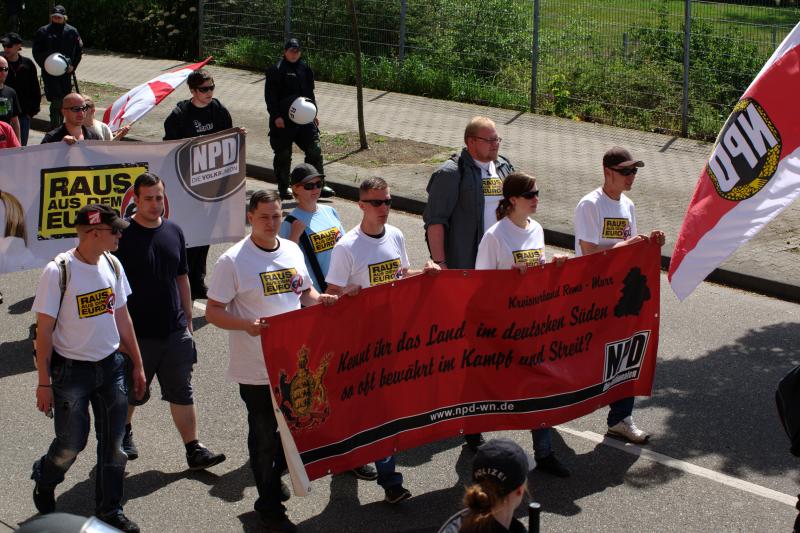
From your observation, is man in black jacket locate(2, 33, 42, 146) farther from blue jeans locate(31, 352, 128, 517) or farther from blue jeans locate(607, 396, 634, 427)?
blue jeans locate(607, 396, 634, 427)

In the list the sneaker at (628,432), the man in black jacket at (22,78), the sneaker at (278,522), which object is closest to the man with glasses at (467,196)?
the sneaker at (628,432)

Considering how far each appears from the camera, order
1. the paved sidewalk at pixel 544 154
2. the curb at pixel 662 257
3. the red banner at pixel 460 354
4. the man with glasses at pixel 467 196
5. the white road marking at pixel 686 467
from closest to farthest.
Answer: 1. the red banner at pixel 460 354
2. the white road marking at pixel 686 467
3. the man with glasses at pixel 467 196
4. the curb at pixel 662 257
5. the paved sidewalk at pixel 544 154

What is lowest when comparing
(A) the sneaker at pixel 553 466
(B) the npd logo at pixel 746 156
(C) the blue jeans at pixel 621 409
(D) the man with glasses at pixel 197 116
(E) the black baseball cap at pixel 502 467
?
(A) the sneaker at pixel 553 466

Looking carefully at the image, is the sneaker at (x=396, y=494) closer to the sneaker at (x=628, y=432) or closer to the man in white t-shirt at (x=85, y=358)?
the man in white t-shirt at (x=85, y=358)

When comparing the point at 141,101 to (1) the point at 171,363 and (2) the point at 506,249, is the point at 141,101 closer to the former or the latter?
(1) the point at 171,363

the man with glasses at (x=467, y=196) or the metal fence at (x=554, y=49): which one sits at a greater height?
the man with glasses at (x=467, y=196)

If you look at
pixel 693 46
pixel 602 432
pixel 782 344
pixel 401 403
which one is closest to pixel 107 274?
pixel 401 403

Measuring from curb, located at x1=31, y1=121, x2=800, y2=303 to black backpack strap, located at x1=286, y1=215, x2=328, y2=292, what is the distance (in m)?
3.74

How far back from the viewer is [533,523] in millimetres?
4141

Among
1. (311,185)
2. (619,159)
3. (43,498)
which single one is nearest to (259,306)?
(311,185)

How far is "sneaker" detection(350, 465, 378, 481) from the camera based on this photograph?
23.6 ft

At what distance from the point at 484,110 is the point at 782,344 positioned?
33.7ft

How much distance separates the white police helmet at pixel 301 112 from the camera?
1373cm

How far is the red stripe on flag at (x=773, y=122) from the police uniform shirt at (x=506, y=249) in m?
1.16
